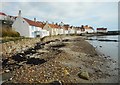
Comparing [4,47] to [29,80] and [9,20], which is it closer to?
[29,80]

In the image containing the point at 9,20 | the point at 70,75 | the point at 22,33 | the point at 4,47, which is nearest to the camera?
the point at 70,75

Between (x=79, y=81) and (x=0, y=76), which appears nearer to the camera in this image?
(x=79, y=81)

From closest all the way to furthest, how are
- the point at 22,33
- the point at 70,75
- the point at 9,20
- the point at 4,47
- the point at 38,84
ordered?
1. the point at 38,84
2. the point at 70,75
3. the point at 4,47
4. the point at 22,33
5. the point at 9,20

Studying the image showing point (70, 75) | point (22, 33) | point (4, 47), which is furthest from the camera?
point (22, 33)

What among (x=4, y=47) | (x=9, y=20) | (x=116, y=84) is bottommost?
(x=116, y=84)

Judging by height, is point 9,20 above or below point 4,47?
above

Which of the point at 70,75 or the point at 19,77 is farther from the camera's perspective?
the point at 70,75

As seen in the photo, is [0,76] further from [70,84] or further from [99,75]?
[99,75]

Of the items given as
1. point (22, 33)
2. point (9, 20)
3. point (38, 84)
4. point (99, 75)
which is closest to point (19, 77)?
point (38, 84)

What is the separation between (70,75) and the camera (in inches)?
514

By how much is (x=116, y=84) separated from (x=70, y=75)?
3.16 m

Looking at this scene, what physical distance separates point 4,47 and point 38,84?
60.7 feet

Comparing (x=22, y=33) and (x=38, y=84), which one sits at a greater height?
(x=22, y=33)

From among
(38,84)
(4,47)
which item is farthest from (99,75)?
(4,47)
